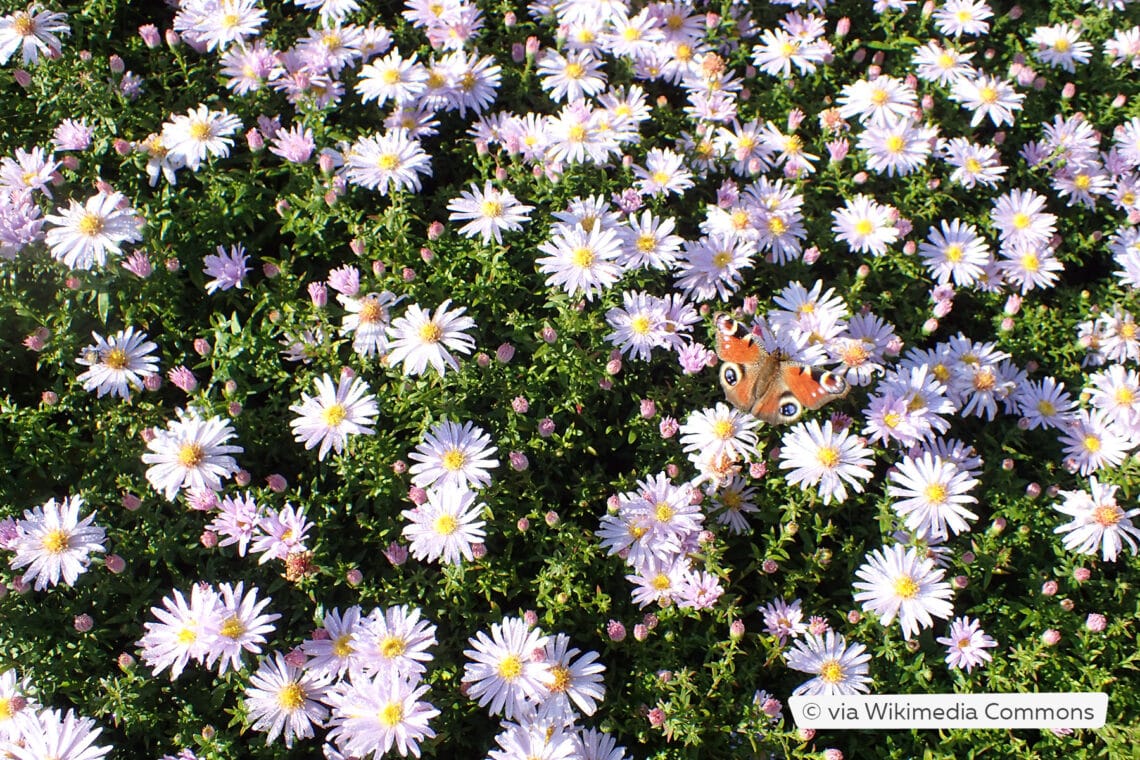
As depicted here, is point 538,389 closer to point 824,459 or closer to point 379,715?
point 824,459

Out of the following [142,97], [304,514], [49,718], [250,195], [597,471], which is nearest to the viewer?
[49,718]

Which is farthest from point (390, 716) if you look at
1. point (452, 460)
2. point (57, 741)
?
point (57, 741)

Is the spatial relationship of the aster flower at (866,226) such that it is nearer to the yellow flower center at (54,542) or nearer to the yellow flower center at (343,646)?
the yellow flower center at (343,646)

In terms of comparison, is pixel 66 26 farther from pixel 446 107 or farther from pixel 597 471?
pixel 597 471

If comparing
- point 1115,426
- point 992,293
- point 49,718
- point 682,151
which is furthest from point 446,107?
point 1115,426

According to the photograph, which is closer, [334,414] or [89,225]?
[334,414]

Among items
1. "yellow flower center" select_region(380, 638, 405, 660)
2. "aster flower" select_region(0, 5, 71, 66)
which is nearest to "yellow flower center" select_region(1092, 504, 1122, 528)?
"yellow flower center" select_region(380, 638, 405, 660)
